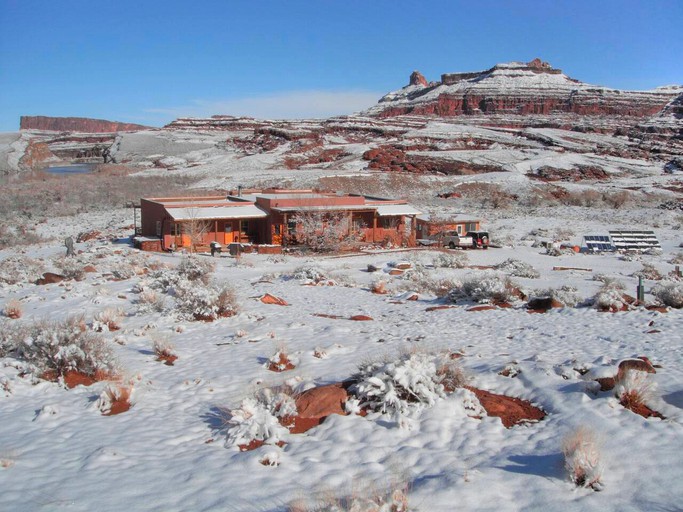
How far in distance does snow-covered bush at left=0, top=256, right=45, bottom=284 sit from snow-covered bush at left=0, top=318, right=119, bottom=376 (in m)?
10.5

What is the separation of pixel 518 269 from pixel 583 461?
59.1 feet

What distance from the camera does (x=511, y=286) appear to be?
17.0 meters

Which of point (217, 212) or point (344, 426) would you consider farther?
point (217, 212)

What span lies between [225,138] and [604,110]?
80.3 metres

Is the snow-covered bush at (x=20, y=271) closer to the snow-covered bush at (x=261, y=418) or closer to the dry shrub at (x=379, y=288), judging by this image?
the dry shrub at (x=379, y=288)

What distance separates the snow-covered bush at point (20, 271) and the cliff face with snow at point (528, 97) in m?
122

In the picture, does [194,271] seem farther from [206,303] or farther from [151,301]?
[206,303]

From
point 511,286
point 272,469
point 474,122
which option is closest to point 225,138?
point 474,122

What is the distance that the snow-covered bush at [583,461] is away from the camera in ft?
18.3

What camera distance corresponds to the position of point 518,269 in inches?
908

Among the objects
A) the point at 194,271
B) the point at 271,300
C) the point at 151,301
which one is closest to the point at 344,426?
the point at 271,300

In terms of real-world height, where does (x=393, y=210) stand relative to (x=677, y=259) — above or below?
above

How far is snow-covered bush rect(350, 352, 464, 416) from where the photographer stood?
25.3ft

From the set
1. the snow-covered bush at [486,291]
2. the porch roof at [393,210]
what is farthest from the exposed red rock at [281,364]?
the porch roof at [393,210]
